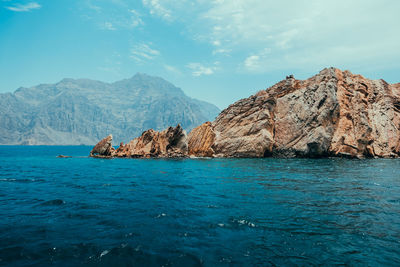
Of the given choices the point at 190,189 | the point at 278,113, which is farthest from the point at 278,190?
the point at 278,113

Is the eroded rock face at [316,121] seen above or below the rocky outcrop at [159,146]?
above

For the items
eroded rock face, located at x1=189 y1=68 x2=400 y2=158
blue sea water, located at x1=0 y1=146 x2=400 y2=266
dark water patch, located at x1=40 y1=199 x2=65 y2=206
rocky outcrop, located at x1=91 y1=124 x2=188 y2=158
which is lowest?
dark water patch, located at x1=40 y1=199 x2=65 y2=206

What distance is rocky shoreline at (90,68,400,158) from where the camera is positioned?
64125 millimetres

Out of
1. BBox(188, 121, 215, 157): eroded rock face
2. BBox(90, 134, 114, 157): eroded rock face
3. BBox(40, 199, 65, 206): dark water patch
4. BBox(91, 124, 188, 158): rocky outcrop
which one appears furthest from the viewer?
BBox(90, 134, 114, 157): eroded rock face

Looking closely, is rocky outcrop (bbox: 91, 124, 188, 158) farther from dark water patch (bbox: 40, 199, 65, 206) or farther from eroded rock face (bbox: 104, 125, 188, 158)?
dark water patch (bbox: 40, 199, 65, 206)

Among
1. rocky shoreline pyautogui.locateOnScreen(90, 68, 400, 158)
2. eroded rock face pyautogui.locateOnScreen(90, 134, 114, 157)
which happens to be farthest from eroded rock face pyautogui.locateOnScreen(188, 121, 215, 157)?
eroded rock face pyautogui.locateOnScreen(90, 134, 114, 157)

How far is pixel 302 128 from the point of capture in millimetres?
67062

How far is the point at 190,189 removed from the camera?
22.3 metres

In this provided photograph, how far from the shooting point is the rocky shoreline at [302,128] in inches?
2525

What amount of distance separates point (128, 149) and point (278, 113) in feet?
162

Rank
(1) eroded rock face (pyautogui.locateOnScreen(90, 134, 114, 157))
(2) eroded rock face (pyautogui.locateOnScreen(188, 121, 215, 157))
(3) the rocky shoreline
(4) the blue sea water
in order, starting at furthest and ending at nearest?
(1) eroded rock face (pyautogui.locateOnScreen(90, 134, 114, 157)) → (2) eroded rock face (pyautogui.locateOnScreen(188, 121, 215, 157)) → (3) the rocky shoreline → (4) the blue sea water

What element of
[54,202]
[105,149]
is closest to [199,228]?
[54,202]

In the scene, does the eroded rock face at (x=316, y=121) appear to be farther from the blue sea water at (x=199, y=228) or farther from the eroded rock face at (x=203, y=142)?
the blue sea water at (x=199, y=228)

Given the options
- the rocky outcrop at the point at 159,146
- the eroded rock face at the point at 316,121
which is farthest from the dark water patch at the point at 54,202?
the eroded rock face at the point at 316,121
